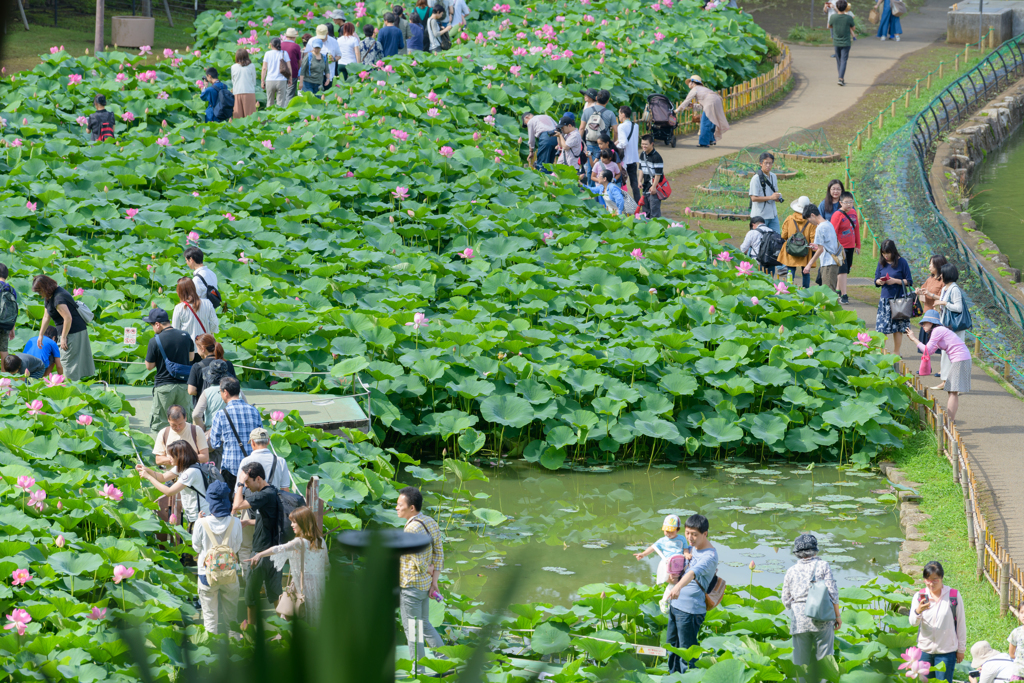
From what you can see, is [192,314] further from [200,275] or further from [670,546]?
[670,546]

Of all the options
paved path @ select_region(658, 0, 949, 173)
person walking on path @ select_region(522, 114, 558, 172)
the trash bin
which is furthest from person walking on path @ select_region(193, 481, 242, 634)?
the trash bin

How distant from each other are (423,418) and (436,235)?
12.8ft

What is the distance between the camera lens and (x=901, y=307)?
10961 mm

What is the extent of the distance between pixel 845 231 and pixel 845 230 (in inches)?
0.5

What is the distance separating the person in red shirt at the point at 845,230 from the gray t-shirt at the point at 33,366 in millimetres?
7832

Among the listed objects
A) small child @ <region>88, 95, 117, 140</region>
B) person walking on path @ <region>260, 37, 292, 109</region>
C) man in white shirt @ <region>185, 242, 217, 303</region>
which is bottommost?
man in white shirt @ <region>185, 242, 217, 303</region>

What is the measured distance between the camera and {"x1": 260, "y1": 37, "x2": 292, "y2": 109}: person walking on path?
17422 mm

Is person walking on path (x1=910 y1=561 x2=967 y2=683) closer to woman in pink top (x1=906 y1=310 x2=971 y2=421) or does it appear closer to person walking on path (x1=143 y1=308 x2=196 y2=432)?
woman in pink top (x1=906 y1=310 x2=971 y2=421)

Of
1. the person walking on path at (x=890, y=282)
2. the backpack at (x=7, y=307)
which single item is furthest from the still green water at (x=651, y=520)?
the backpack at (x=7, y=307)

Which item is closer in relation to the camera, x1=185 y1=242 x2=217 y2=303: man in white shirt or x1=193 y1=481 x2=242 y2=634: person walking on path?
x1=193 y1=481 x2=242 y2=634: person walking on path

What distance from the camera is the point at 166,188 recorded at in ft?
46.0

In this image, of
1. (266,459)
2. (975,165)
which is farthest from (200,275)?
(975,165)

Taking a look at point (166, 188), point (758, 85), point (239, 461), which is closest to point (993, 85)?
point (758, 85)

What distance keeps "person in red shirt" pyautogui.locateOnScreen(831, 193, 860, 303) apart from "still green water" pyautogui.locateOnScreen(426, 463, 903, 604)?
3215mm
